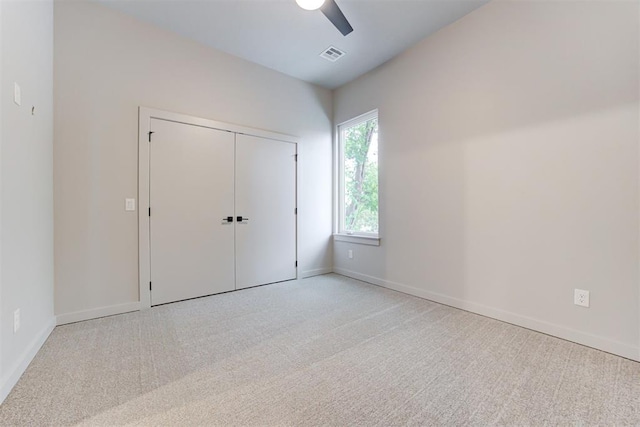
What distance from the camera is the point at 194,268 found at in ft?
10.3

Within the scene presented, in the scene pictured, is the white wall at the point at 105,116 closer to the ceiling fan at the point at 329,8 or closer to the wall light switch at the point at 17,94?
the wall light switch at the point at 17,94

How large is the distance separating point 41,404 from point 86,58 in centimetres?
273

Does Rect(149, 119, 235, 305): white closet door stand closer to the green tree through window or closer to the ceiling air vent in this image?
the ceiling air vent

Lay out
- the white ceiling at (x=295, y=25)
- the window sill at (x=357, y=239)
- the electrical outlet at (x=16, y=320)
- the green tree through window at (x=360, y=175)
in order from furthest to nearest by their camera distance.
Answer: the green tree through window at (x=360, y=175) < the window sill at (x=357, y=239) < the white ceiling at (x=295, y=25) < the electrical outlet at (x=16, y=320)

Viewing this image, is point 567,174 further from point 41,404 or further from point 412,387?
point 41,404

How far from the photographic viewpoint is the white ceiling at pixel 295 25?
2590 mm

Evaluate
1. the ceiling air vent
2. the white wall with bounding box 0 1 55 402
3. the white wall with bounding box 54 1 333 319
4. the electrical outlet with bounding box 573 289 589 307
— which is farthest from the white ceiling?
the electrical outlet with bounding box 573 289 589 307

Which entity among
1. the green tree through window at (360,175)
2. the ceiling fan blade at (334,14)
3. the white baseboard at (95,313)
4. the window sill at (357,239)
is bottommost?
the white baseboard at (95,313)

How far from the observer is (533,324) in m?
2.31

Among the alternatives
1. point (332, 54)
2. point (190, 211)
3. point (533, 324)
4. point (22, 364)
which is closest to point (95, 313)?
point (22, 364)

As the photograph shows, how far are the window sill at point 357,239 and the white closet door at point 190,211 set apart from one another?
161cm

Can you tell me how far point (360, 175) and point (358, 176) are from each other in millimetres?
44

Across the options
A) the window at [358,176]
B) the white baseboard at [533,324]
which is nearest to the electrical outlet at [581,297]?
the white baseboard at [533,324]

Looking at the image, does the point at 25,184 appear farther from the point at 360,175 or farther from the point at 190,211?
the point at 360,175
